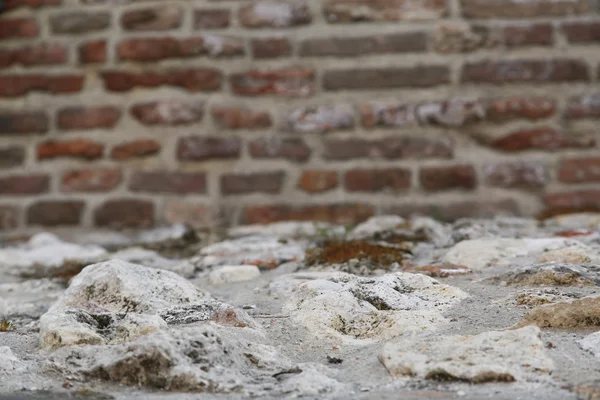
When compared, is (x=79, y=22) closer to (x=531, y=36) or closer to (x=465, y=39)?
(x=465, y=39)

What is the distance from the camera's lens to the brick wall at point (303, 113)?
2.02 metres

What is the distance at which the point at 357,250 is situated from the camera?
4.75 feet

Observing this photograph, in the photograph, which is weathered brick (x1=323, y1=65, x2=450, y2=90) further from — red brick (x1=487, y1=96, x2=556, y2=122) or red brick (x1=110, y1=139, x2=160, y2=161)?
red brick (x1=110, y1=139, x2=160, y2=161)

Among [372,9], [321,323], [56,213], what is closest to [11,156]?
[56,213]

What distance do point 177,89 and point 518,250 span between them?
3.95ft

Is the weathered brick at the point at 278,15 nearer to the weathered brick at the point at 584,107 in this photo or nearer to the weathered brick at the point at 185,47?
the weathered brick at the point at 185,47

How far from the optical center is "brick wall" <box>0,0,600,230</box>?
6.63 ft

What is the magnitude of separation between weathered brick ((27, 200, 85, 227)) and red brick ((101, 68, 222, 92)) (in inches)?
15.3

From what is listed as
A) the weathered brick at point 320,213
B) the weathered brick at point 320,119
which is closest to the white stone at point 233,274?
the weathered brick at point 320,213

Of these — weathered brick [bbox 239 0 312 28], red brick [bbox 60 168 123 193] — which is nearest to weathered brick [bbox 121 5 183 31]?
weathered brick [bbox 239 0 312 28]

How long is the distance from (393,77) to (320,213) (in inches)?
18.9

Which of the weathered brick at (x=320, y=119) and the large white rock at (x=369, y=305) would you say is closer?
the large white rock at (x=369, y=305)

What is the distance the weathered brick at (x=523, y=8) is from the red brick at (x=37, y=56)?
1.30 meters

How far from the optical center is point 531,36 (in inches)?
81.1
